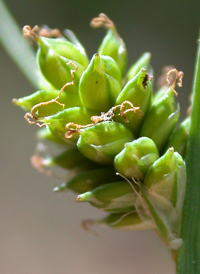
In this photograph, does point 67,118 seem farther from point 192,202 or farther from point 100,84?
point 192,202

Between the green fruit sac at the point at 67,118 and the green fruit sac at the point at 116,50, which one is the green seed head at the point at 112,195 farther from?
the green fruit sac at the point at 116,50

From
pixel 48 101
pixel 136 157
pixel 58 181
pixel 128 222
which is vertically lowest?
pixel 58 181

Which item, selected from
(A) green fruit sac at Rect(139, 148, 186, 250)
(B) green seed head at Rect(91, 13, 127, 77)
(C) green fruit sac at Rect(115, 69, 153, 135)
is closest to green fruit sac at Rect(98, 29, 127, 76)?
(B) green seed head at Rect(91, 13, 127, 77)

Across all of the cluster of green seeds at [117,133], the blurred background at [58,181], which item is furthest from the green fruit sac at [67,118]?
the blurred background at [58,181]

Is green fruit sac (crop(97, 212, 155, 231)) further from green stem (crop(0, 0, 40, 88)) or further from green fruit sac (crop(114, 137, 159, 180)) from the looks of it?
green stem (crop(0, 0, 40, 88))

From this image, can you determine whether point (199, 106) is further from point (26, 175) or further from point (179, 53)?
point (179, 53)

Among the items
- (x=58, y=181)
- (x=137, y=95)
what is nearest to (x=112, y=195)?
(x=137, y=95)
